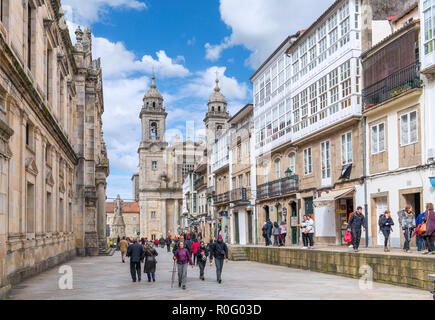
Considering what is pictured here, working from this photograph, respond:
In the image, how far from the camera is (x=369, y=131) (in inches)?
907

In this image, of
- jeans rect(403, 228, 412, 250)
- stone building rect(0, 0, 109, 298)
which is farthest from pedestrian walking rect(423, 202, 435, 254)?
stone building rect(0, 0, 109, 298)

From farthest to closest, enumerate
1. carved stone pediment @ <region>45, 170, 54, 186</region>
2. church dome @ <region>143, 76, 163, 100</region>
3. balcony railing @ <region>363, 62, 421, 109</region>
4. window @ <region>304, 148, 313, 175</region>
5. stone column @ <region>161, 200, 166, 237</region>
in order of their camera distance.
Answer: church dome @ <region>143, 76, 163, 100</region> < stone column @ <region>161, 200, 166, 237</region> < window @ <region>304, 148, 313, 175</region> < carved stone pediment @ <region>45, 170, 54, 186</region> < balcony railing @ <region>363, 62, 421, 109</region>

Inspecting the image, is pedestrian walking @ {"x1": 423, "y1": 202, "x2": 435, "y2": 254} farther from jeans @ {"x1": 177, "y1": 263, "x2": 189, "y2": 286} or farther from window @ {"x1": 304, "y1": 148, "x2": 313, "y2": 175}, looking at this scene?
window @ {"x1": 304, "y1": 148, "x2": 313, "y2": 175}

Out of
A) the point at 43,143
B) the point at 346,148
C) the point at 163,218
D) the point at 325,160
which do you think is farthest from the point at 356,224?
the point at 163,218

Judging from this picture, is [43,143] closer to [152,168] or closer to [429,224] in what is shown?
[429,224]

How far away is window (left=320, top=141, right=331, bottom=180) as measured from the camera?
26.4 m

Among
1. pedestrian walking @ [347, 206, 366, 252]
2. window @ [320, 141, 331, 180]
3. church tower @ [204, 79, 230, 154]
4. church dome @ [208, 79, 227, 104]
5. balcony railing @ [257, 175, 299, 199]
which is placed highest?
church dome @ [208, 79, 227, 104]

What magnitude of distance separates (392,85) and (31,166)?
524 inches

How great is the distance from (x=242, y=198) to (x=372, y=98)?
56.8 ft

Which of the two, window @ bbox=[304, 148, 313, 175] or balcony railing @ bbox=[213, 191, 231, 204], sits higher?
window @ bbox=[304, 148, 313, 175]

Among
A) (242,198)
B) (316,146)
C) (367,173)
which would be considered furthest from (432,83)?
(242,198)

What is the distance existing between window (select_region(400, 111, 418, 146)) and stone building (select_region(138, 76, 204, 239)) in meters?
62.2

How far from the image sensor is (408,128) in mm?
20328

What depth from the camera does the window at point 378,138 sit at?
22.2m
